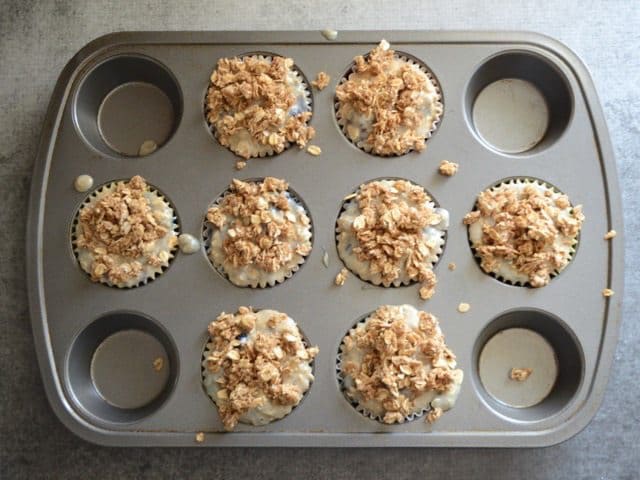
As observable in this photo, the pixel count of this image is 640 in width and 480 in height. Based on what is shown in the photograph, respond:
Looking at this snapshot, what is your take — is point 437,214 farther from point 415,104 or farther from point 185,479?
point 185,479

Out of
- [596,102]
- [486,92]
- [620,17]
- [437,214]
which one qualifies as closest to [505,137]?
[486,92]

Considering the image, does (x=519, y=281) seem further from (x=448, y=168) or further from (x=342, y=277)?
(x=342, y=277)

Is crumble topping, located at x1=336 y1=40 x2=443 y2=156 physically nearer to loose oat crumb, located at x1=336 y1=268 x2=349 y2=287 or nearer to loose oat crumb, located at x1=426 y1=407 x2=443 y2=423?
loose oat crumb, located at x1=336 y1=268 x2=349 y2=287

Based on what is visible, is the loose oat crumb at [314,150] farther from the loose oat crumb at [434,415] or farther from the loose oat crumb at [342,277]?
the loose oat crumb at [434,415]

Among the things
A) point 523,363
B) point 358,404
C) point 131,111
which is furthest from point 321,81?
point 523,363

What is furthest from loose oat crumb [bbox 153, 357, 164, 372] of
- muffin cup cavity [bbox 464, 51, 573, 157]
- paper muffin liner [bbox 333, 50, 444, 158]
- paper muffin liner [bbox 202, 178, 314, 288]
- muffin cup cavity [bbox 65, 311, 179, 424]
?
muffin cup cavity [bbox 464, 51, 573, 157]

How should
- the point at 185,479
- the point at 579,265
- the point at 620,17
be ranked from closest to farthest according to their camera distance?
1. the point at 579,265
2. the point at 185,479
3. the point at 620,17
